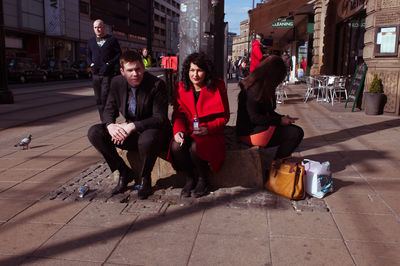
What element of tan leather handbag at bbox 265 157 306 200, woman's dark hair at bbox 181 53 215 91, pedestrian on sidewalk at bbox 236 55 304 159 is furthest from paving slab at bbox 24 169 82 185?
tan leather handbag at bbox 265 157 306 200

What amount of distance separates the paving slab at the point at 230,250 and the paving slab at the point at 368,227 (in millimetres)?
682

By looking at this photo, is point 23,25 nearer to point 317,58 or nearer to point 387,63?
point 317,58

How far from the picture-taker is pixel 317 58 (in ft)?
53.6

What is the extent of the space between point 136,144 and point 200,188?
77 cm

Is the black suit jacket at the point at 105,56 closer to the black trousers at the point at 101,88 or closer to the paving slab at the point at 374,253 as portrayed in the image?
the black trousers at the point at 101,88

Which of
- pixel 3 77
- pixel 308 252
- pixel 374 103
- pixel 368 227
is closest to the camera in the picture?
pixel 308 252

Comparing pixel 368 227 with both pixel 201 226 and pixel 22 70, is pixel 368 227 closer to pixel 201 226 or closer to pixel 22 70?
pixel 201 226

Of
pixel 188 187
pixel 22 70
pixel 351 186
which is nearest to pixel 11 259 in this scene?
pixel 188 187

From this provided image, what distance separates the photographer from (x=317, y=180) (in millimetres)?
3615

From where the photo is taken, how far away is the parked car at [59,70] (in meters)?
29.4

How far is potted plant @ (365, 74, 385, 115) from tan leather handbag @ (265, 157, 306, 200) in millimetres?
6206

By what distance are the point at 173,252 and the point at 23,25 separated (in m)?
38.4

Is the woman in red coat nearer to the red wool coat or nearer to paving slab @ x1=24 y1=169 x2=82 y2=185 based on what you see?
the red wool coat

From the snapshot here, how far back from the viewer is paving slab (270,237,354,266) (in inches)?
98.8
